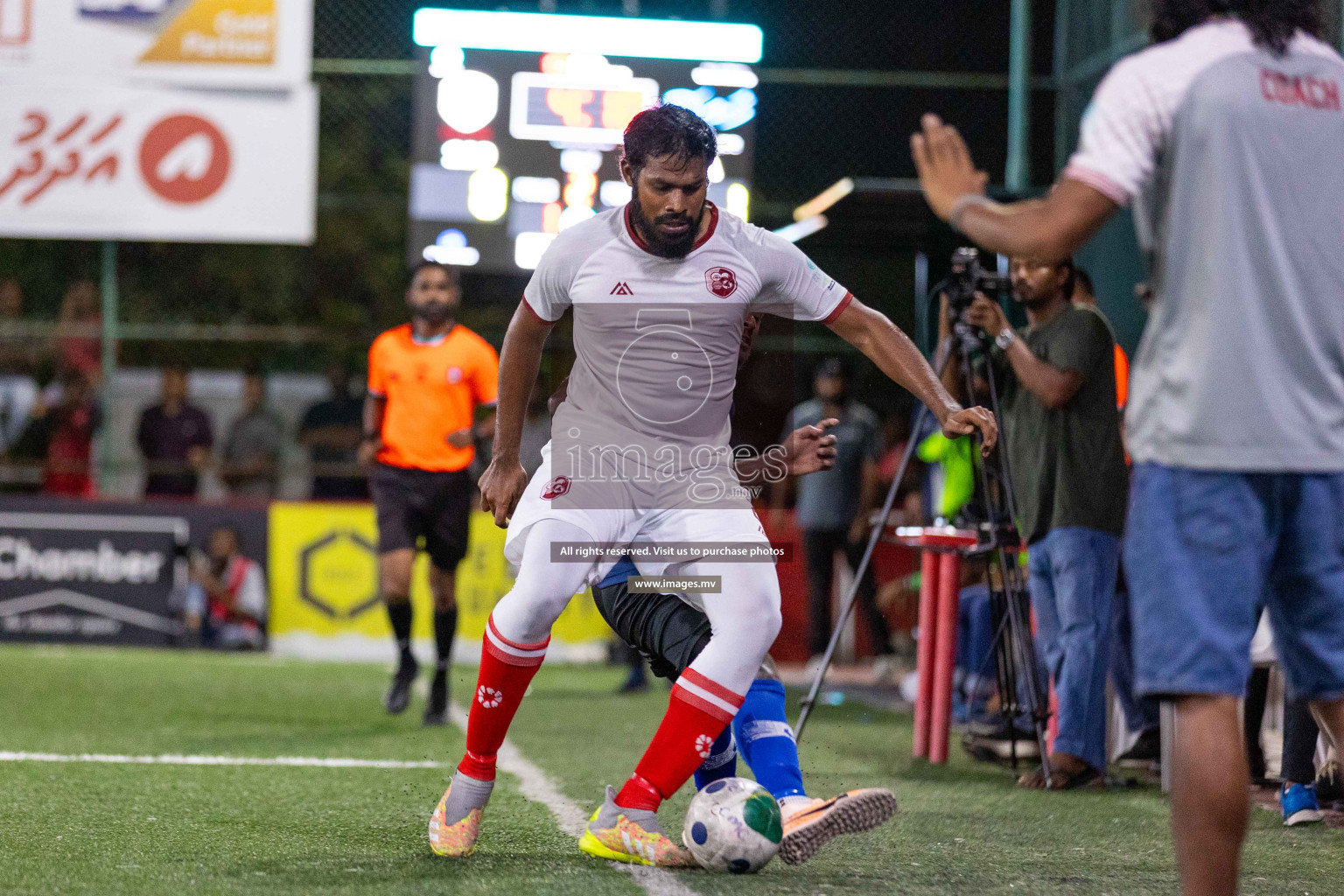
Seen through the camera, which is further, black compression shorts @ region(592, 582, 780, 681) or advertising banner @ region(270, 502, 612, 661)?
advertising banner @ region(270, 502, 612, 661)

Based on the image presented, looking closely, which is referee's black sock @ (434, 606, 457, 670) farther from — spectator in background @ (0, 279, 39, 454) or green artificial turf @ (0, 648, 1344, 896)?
spectator in background @ (0, 279, 39, 454)

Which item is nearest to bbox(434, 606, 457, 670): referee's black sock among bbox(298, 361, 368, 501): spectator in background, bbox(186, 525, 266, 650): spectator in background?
bbox(186, 525, 266, 650): spectator in background

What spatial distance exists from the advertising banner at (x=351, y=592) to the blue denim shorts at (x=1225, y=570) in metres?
8.77

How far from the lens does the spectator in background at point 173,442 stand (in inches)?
496

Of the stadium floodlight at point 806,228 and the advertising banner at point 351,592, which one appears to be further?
the stadium floodlight at point 806,228

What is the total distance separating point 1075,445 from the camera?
5805 mm

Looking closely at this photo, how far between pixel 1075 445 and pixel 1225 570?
322 cm

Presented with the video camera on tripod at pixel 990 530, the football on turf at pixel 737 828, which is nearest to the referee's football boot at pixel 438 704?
the video camera on tripod at pixel 990 530

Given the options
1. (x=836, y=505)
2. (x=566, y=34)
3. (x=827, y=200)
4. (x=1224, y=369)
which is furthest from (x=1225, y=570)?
(x=566, y=34)

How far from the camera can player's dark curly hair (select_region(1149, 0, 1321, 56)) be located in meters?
2.75

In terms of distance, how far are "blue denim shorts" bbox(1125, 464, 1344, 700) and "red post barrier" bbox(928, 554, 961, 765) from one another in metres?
3.26

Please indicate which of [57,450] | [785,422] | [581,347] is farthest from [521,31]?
[581,347]

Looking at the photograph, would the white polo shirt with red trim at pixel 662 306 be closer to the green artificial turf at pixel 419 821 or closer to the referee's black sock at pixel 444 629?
the green artificial turf at pixel 419 821

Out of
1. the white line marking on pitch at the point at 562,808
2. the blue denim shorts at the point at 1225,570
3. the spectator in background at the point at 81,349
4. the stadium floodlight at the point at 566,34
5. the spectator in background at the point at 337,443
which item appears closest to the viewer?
the blue denim shorts at the point at 1225,570
